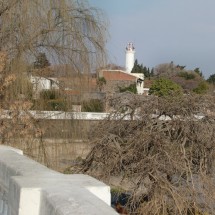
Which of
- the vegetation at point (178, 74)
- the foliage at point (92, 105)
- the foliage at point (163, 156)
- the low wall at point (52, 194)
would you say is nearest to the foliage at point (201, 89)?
the foliage at point (92, 105)

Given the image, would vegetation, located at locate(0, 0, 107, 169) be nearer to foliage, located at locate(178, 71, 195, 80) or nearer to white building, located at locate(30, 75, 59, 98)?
white building, located at locate(30, 75, 59, 98)

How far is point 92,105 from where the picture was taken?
1519cm

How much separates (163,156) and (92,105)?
11.5 feet

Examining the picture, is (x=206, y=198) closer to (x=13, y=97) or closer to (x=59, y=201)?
(x=13, y=97)

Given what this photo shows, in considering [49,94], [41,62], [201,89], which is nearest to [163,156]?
[49,94]

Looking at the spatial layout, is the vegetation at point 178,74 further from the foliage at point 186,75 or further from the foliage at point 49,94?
the foliage at point 49,94

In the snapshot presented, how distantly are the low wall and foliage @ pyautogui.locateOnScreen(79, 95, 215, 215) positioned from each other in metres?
7.13

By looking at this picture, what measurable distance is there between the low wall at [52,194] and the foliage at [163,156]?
713cm

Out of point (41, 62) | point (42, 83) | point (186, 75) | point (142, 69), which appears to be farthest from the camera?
point (142, 69)

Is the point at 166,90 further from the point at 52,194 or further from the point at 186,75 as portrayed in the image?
the point at 186,75

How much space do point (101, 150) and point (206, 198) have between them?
277 centimetres

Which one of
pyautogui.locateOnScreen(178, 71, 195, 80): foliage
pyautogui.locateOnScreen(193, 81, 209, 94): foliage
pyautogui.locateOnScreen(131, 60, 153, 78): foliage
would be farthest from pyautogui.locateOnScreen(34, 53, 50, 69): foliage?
pyautogui.locateOnScreen(131, 60, 153, 78): foliage

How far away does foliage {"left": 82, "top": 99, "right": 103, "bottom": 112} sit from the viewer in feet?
49.3

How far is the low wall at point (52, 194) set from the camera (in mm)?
3281
